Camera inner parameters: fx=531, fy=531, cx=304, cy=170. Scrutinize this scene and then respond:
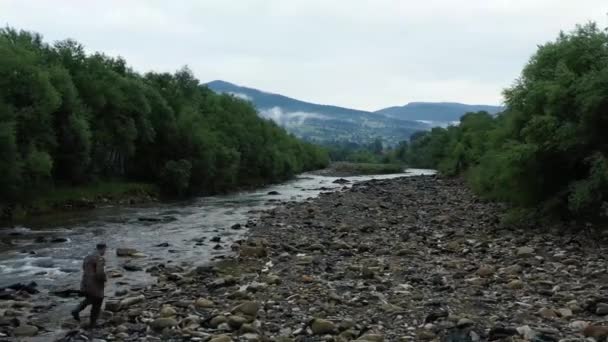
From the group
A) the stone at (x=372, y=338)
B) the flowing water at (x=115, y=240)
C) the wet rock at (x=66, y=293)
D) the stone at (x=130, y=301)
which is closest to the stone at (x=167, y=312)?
the stone at (x=130, y=301)

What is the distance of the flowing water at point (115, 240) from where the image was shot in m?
21.7

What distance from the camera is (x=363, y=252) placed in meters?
25.4

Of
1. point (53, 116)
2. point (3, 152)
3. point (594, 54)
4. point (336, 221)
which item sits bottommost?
point (336, 221)

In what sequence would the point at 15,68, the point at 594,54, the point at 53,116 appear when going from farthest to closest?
the point at 53,116 < the point at 15,68 < the point at 594,54

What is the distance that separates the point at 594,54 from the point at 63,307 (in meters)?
28.7

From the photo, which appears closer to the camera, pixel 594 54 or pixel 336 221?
pixel 594 54

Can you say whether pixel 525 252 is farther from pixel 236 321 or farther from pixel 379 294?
pixel 236 321

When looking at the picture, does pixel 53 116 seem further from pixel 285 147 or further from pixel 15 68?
pixel 285 147

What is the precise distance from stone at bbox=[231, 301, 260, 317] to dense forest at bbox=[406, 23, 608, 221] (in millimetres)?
16855

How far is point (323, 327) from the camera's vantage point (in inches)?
521

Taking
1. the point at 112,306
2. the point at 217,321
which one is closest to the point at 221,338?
the point at 217,321

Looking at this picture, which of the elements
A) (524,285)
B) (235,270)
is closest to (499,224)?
(524,285)

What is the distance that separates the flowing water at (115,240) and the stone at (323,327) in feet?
28.8

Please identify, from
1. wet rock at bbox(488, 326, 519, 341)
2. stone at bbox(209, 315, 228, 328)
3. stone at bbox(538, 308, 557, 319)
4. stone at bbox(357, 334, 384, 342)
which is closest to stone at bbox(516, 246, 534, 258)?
stone at bbox(538, 308, 557, 319)
